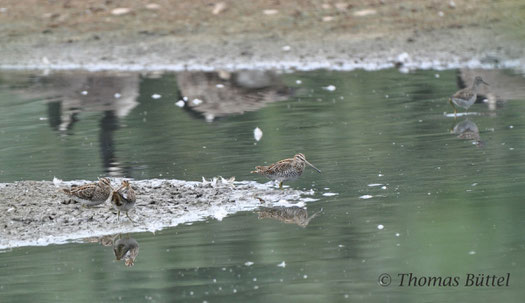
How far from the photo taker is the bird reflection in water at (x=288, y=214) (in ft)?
36.3

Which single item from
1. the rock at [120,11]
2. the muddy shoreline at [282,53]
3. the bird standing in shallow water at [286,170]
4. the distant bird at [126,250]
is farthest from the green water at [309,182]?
the rock at [120,11]

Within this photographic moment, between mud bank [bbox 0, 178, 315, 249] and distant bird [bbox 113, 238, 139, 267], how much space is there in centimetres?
45

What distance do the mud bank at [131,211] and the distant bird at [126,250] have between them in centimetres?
45

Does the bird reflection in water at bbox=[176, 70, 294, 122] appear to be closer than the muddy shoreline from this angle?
Yes

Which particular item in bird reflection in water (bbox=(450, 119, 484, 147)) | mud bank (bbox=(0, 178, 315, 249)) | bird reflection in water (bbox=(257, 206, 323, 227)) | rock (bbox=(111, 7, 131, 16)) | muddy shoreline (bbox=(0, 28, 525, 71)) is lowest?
rock (bbox=(111, 7, 131, 16))

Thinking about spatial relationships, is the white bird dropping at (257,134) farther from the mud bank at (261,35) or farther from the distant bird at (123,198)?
the mud bank at (261,35)

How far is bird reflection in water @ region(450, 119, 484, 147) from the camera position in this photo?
15273mm

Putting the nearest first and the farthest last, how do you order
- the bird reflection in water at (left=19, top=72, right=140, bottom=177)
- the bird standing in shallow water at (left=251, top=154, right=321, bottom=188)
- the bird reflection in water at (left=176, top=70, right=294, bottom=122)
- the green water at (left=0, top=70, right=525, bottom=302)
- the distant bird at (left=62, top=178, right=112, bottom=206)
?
the green water at (left=0, top=70, right=525, bottom=302) < the distant bird at (left=62, top=178, right=112, bottom=206) < the bird standing in shallow water at (left=251, top=154, right=321, bottom=188) < the bird reflection in water at (left=19, top=72, right=140, bottom=177) < the bird reflection in water at (left=176, top=70, right=294, bottom=122)

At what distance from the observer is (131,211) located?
1174 cm

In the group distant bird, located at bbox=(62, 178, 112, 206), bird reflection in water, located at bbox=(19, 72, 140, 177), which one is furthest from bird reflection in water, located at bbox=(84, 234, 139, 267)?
bird reflection in water, located at bbox=(19, 72, 140, 177)

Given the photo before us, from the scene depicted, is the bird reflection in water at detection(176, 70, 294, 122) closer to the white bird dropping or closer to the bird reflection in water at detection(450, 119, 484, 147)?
the white bird dropping

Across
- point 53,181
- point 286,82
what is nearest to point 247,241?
point 53,181

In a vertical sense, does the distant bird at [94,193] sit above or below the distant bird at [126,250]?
below

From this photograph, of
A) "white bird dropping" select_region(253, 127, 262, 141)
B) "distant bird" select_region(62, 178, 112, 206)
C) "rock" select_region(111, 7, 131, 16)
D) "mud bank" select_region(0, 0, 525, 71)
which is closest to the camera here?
"distant bird" select_region(62, 178, 112, 206)
